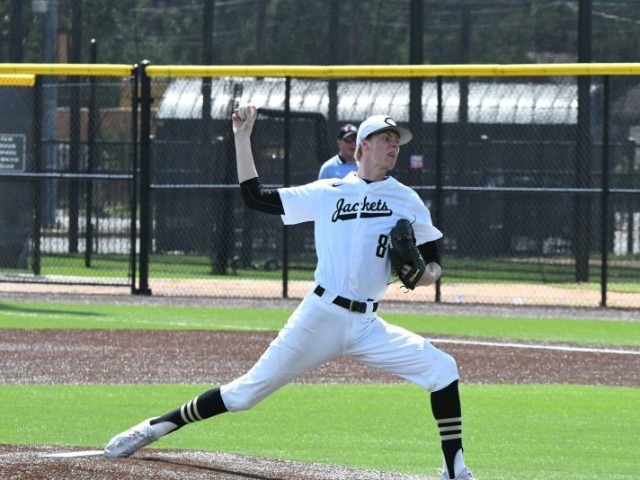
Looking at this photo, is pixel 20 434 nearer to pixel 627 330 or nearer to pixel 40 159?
pixel 627 330

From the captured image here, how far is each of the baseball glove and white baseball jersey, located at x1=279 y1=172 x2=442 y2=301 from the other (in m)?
0.10

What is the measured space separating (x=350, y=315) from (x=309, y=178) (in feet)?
45.2

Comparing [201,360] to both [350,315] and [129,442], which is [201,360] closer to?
[129,442]

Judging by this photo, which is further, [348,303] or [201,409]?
[201,409]

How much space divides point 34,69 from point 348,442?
460 inches

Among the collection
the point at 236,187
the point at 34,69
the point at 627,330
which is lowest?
the point at 627,330

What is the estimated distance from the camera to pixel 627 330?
15188 millimetres

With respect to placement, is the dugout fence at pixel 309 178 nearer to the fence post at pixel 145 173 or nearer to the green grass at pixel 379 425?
the fence post at pixel 145 173

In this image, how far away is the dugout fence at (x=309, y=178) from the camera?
2000 cm

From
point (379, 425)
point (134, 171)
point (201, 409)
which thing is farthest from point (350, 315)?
point (134, 171)

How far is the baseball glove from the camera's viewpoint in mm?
6801

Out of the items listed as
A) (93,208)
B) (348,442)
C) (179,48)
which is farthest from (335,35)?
(348,442)

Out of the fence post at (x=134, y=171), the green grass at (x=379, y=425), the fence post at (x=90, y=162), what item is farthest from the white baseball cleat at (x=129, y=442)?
the fence post at (x=90, y=162)

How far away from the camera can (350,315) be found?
6.92 meters
